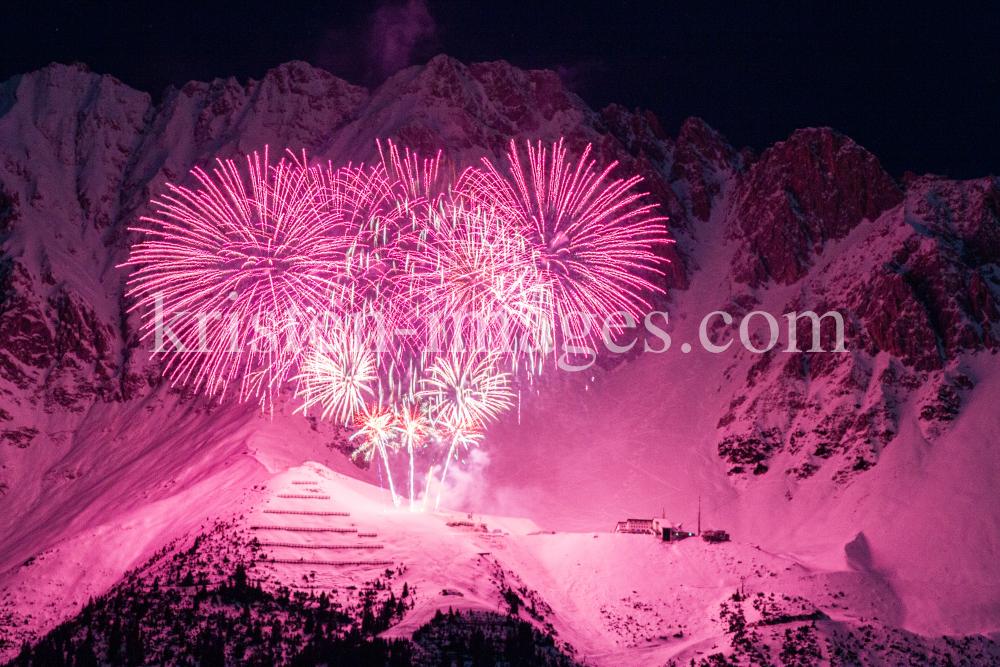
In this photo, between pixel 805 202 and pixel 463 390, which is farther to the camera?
pixel 805 202

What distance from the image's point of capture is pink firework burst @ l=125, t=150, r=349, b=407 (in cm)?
5203

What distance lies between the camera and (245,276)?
54719mm

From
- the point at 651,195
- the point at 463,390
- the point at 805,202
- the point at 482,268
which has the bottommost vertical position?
the point at 463,390

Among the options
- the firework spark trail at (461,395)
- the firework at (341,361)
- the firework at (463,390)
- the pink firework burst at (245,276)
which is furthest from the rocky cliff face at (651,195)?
the firework at (341,361)

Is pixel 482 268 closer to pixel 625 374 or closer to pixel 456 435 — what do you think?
pixel 456 435

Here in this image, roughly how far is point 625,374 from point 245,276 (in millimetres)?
74296

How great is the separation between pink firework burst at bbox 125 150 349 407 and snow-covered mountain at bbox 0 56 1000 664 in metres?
6.26

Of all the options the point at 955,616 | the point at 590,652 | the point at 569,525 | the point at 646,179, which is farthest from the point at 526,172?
the point at 590,652

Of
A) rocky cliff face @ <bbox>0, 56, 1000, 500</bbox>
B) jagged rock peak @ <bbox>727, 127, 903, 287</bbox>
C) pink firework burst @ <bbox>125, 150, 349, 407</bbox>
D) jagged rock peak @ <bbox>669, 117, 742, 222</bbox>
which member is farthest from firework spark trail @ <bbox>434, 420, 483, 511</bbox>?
jagged rock peak @ <bbox>669, 117, 742, 222</bbox>

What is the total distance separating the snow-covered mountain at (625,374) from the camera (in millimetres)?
79750

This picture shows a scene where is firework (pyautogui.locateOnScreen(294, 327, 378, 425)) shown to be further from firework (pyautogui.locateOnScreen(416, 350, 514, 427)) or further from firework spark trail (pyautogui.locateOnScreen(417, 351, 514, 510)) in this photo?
firework (pyautogui.locateOnScreen(416, 350, 514, 427))

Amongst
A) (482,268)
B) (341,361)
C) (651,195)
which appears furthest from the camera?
(651,195)

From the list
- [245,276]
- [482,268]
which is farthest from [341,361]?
[482,268]

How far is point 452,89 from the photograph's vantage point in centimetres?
15838
